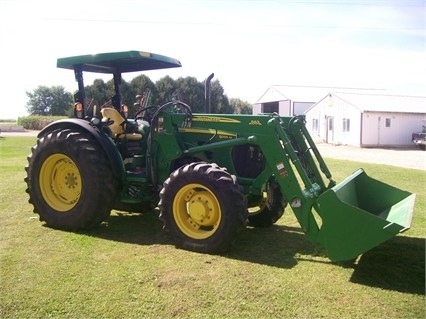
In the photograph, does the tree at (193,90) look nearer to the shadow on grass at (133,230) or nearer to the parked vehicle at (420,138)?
the parked vehicle at (420,138)

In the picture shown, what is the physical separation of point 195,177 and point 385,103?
3020 cm

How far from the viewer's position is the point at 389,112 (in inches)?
1153

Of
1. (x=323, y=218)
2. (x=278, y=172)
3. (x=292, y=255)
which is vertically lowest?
(x=292, y=255)

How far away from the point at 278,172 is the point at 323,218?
2.68ft

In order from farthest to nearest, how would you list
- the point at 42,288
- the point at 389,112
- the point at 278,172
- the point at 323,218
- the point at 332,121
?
1. the point at 332,121
2. the point at 389,112
3. the point at 278,172
4. the point at 323,218
5. the point at 42,288

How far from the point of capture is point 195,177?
203 inches

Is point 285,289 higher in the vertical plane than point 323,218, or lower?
lower

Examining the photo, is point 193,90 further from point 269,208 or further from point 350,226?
point 350,226

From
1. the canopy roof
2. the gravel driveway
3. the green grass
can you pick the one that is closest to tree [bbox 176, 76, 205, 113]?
the gravel driveway

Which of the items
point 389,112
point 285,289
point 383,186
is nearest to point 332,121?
point 389,112

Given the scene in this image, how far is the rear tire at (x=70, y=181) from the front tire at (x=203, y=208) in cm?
110

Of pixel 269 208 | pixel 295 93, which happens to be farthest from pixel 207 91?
pixel 295 93

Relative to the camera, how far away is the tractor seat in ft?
21.8

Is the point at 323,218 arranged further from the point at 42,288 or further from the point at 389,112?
the point at 389,112
